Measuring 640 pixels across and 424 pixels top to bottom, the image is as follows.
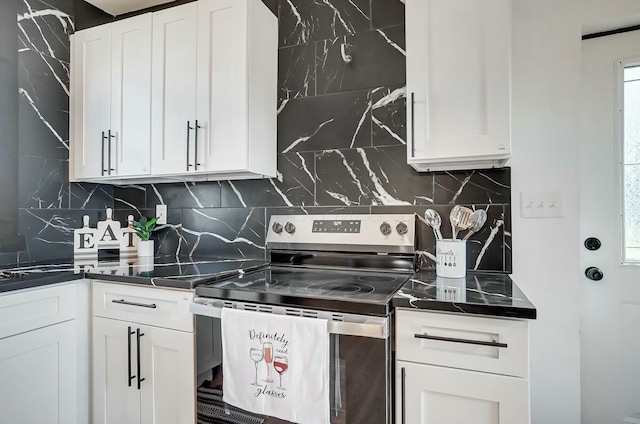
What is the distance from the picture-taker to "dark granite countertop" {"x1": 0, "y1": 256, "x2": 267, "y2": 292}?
1486 millimetres

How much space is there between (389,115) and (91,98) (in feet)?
5.86

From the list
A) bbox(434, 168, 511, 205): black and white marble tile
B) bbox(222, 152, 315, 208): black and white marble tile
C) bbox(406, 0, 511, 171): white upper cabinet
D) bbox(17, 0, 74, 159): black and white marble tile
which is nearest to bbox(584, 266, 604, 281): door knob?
bbox(434, 168, 511, 205): black and white marble tile

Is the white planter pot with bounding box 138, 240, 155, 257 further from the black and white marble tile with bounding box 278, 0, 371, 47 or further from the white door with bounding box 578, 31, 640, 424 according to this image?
the white door with bounding box 578, 31, 640, 424

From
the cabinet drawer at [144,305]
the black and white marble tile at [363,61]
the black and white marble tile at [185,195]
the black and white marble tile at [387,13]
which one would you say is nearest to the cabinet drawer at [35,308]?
the cabinet drawer at [144,305]

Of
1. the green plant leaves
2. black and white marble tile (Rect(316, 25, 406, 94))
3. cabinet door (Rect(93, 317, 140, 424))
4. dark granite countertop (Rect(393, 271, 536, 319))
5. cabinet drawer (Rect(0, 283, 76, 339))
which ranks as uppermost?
black and white marble tile (Rect(316, 25, 406, 94))

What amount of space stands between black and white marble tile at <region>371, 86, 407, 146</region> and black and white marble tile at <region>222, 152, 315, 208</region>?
15.7 inches

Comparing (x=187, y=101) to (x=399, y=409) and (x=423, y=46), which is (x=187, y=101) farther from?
(x=399, y=409)

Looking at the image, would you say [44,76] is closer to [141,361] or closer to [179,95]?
[179,95]

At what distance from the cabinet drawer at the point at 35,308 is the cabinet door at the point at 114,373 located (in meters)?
0.14

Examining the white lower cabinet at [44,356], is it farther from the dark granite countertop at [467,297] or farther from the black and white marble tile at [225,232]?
the dark granite countertop at [467,297]

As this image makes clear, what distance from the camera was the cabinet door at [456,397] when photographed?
107 cm

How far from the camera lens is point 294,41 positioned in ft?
6.85

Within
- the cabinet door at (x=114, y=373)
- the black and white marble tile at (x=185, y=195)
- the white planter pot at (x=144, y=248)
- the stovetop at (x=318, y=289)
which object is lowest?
the cabinet door at (x=114, y=373)

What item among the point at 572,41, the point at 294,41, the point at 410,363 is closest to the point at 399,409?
→ the point at 410,363
